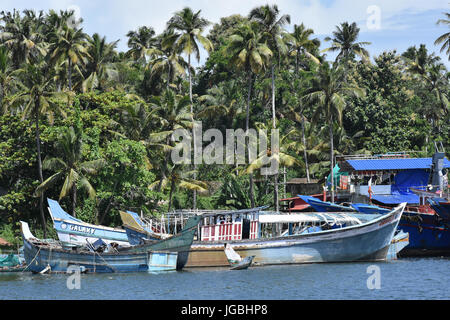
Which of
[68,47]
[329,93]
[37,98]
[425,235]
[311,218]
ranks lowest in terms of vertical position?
[425,235]

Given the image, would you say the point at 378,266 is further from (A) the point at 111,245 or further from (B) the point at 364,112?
(B) the point at 364,112

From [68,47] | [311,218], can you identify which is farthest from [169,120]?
[311,218]

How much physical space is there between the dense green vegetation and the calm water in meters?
12.7

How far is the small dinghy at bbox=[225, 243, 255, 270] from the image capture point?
40.6m

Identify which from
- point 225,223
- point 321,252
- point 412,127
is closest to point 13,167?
point 225,223

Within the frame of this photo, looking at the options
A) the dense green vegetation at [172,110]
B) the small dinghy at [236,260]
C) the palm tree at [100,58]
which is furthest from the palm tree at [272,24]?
the small dinghy at [236,260]

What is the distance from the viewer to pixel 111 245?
42.7 meters

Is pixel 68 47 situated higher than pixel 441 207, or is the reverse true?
pixel 68 47

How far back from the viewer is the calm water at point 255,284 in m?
31.1

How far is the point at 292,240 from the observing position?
4175 centimetres

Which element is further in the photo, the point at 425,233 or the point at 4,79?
the point at 4,79

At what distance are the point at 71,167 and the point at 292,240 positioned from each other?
18143mm

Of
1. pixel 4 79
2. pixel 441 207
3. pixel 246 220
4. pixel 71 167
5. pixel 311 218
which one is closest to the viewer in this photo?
pixel 311 218

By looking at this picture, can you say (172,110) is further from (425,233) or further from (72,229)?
(425,233)
